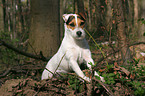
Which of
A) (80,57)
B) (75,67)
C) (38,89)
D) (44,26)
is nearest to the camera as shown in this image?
(38,89)

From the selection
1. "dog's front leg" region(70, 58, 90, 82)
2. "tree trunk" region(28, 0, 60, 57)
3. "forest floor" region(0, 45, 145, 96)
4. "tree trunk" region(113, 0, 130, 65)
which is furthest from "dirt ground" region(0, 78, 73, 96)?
"tree trunk" region(28, 0, 60, 57)

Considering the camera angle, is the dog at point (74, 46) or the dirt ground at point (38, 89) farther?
the dog at point (74, 46)

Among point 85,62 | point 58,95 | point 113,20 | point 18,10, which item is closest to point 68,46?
point 85,62

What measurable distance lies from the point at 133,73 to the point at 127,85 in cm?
28

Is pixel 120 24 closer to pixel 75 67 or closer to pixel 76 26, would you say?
pixel 76 26

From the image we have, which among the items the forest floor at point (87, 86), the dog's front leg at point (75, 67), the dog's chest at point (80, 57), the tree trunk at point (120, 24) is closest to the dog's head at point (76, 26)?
the dog's chest at point (80, 57)

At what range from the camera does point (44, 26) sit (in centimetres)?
543

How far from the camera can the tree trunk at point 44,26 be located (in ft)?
17.5

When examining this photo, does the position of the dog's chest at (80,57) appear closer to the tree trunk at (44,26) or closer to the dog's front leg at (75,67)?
the dog's front leg at (75,67)

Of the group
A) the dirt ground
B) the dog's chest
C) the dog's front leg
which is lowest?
the dirt ground

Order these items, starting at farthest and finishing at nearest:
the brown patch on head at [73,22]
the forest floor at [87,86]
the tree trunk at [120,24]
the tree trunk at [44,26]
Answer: the tree trunk at [44,26]
the tree trunk at [120,24]
the brown patch on head at [73,22]
the forest floor at [87,86]

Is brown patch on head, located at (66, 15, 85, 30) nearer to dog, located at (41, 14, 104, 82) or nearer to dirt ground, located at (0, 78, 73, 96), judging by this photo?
dog, located at (41, 14, 104, 82)

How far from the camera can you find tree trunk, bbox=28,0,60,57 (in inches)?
210

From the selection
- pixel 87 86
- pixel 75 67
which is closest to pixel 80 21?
pixel 75 67
